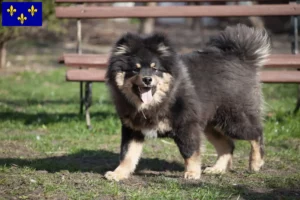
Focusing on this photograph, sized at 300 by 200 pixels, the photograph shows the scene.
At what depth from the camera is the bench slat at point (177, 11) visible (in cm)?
786

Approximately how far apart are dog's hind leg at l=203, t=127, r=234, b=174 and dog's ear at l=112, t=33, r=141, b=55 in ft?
4.96

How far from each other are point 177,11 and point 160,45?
8.99 feet

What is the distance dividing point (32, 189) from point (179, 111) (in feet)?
5.49

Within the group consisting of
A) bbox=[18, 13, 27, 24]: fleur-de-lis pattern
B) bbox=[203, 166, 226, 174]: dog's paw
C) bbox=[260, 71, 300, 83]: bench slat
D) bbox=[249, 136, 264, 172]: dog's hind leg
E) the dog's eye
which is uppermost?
bbox=[18, 13, 27, 24]: fleur-de-lis pattern

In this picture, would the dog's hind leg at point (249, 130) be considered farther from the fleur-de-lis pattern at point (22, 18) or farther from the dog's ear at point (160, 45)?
the fleur-de-lis pattern at point (22, 18)

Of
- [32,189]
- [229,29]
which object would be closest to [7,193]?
[32,189]

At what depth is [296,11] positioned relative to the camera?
777cm

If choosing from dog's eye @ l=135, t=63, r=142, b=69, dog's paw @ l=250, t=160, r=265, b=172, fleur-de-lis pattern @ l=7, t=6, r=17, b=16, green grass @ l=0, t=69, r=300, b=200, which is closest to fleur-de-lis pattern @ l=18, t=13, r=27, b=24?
fleur-de-lis pattern @ l=7, t=6, r=17, b=16

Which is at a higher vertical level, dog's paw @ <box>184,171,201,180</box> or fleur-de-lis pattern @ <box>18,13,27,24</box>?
fleur-de-lis pattern @ <box>18,13,27,24</box>

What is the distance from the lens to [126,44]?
529cm

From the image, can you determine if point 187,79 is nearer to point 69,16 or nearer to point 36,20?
point 69,16

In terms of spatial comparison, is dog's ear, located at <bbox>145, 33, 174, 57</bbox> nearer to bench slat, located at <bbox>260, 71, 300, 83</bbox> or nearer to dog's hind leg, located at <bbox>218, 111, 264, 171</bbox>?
dog's hind leg, located at <bbox>218, 111, 264, 171</bbox>

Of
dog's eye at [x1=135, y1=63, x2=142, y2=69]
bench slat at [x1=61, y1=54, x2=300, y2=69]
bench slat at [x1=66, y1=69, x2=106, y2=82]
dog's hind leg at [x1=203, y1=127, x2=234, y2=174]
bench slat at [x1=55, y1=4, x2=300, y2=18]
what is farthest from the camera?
bench slat at [x1=55, y1=4, x2=300, y2=18]

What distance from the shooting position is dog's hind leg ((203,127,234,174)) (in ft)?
19.3
